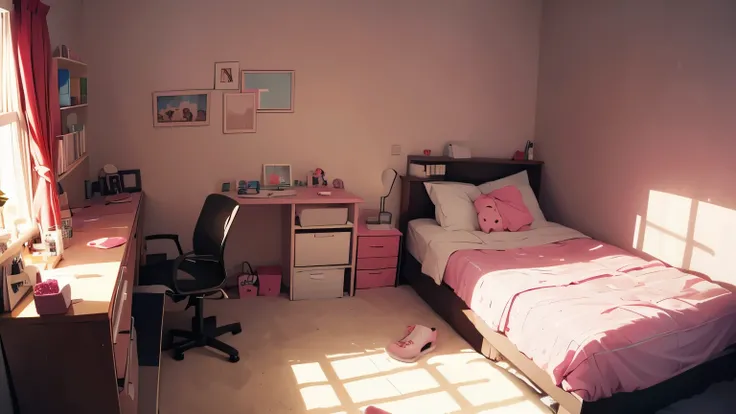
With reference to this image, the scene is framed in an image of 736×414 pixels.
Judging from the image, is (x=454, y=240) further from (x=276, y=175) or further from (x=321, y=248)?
(x=276, y=175)

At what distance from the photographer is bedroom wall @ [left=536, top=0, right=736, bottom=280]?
10.7 ft

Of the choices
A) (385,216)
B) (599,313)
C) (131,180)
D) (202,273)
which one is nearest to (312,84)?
(385,216)

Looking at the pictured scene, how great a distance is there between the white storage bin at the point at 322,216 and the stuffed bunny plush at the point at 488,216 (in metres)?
1.12

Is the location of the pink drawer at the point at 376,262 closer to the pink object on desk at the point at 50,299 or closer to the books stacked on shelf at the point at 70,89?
the books stacked on shelf at the point at 70,89

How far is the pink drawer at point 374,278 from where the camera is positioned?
4.31m

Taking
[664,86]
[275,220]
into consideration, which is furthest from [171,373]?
[664,86]

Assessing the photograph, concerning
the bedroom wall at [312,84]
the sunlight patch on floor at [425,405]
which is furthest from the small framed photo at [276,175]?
the sunlight patch on floor at [425,405]

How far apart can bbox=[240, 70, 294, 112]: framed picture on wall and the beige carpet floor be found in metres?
1.62

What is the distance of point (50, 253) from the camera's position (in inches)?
94.7

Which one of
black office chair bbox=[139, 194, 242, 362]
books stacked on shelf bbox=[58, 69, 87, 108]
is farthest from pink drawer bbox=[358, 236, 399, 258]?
books stacked on shelf bbox=[58, 69, 87, 108]

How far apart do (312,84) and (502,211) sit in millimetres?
1899

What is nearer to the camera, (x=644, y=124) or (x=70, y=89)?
(x=70, y=89)

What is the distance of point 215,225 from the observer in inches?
127

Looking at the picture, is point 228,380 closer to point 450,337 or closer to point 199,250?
point 199,250
